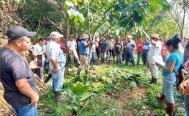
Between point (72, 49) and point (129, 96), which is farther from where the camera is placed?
point (72, 49)

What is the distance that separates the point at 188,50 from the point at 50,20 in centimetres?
1509

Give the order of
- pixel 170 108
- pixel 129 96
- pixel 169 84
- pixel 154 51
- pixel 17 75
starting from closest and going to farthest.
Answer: pixel 17 75 < pixel 169 84 < pixel 170 108 < pixel 129 96 < pixel 154 51

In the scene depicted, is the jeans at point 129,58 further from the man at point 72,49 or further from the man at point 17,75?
the man at point 17,75

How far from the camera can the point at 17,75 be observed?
386 centimetres

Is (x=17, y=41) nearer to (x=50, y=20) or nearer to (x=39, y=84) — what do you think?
(x=39, y=84)

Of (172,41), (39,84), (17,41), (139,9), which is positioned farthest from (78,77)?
(17,41)

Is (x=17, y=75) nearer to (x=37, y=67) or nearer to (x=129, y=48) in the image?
(x=37, y=67)

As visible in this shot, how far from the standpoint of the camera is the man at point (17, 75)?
12.8 feet

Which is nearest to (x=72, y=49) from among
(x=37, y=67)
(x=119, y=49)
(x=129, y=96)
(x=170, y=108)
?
(x=119, y=49)

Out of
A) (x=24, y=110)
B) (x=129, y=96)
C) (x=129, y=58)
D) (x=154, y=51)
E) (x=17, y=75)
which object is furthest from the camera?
(x=129, y=58)

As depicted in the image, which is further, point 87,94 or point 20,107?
point 87,94

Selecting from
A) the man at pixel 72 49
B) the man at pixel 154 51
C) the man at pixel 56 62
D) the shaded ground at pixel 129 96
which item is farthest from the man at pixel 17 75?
the man at pixel 72 49

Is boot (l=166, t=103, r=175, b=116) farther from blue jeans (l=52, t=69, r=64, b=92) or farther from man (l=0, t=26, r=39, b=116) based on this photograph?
man (l=0, t=26, r=39, b=116)

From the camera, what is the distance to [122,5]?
26.6 feet
